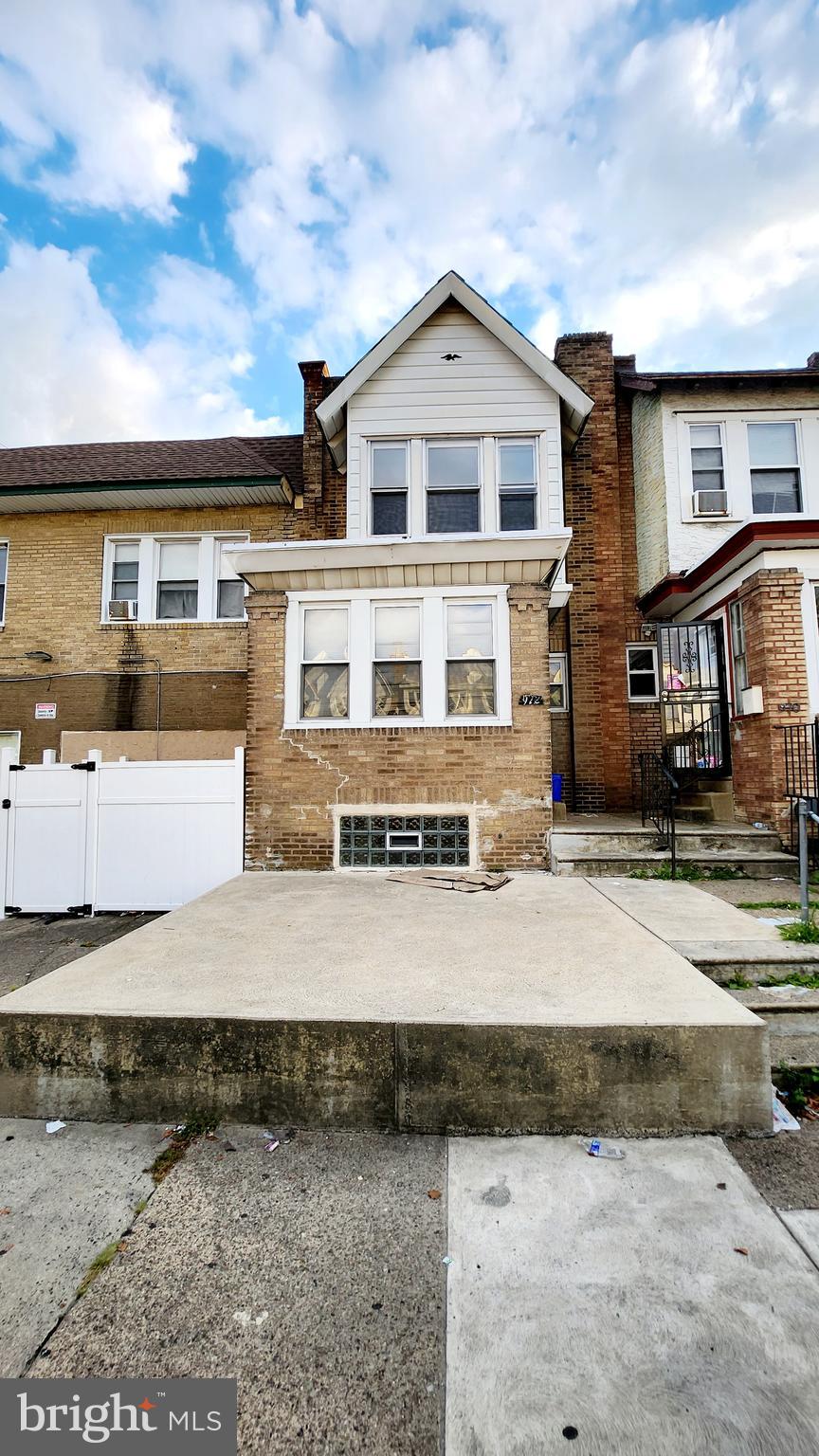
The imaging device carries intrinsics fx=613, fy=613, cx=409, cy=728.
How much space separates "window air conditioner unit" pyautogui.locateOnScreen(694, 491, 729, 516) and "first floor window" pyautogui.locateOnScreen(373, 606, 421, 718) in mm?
6226

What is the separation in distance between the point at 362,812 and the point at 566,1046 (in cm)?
487

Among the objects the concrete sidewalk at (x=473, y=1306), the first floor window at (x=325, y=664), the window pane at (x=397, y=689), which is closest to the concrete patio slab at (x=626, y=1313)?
the concrete sidewalk at (x=473, y=1306)

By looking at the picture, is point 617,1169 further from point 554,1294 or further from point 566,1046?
point 554,1294

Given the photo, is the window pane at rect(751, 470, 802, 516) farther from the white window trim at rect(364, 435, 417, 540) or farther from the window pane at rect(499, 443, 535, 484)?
the white window trim at rect(364, 435, 417, 540)

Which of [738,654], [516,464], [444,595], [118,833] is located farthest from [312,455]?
[738,654]

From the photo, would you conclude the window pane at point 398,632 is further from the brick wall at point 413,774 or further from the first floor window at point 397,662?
the brick wall at point 413,774

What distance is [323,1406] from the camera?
1701 mm

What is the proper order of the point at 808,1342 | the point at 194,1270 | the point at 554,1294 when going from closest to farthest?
the point at 808,1342
the point at 554,1294
the point at 194,1270

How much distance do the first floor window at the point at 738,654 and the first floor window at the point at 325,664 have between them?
531 cm

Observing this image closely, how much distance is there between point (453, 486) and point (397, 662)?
3297 mm

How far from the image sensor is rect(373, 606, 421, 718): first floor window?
7.89 metres

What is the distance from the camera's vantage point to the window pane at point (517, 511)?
30.5 ft

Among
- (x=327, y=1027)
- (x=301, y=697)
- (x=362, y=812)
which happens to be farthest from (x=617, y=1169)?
(x=301, y=697)

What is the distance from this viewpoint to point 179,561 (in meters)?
11.5
